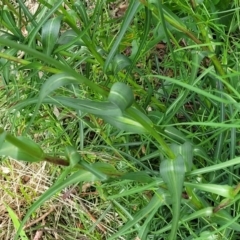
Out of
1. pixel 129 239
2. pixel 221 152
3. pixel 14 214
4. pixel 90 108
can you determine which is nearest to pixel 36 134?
pixel 14 214

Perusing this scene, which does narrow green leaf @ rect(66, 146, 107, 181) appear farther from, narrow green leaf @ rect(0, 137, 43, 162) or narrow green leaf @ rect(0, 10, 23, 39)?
narrow green leaf @ rect(0, 10, 23, 39)

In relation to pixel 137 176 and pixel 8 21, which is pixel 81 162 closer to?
pixel 137 176

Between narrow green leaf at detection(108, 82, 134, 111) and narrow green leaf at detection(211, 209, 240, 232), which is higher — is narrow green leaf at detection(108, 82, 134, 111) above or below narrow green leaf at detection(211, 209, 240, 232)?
above

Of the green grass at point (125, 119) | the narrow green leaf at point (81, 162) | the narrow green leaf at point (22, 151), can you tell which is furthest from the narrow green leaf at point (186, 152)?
the narrow green leaf at point (22, 151)

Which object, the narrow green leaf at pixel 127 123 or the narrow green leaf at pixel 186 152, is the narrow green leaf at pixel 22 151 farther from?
the narrow green leaf at pixel 186 152

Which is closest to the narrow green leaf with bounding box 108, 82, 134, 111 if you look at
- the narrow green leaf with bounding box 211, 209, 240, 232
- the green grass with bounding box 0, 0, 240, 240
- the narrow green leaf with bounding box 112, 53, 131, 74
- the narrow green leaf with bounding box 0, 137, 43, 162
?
the green grass with bounding box 0, 0, 240, 240

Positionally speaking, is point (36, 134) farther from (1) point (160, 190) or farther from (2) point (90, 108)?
(2) point (90, 108)

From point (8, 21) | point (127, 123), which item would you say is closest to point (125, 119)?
point (127, 123)
